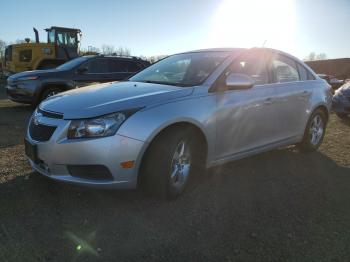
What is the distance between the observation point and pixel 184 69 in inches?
188

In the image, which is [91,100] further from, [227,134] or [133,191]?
[227,134]

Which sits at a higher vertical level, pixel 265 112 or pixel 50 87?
pixel 265 112

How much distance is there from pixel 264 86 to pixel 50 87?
7347 mm

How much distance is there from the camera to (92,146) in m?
3.34


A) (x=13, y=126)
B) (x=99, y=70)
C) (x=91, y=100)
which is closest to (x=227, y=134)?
(x=91, y=100)

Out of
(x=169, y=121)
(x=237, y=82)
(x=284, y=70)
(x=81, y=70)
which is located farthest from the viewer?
(x=81, y=70)

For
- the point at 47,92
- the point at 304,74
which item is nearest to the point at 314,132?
the point at 304,74

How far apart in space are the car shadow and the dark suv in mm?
6494

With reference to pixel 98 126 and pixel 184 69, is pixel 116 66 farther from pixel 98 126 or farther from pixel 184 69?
pixel 98 126

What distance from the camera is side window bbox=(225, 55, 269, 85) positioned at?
4613 millimetres

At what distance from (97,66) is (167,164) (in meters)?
8.06

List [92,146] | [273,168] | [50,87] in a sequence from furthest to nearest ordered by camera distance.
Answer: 1. [50,87]
2. [273,168]
3. [92,146]

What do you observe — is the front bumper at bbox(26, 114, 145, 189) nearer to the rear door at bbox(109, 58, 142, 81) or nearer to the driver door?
the driver door

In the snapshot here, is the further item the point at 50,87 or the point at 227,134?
the point at 50,87
